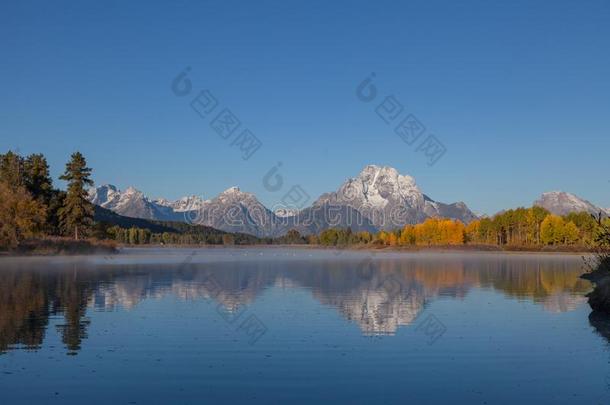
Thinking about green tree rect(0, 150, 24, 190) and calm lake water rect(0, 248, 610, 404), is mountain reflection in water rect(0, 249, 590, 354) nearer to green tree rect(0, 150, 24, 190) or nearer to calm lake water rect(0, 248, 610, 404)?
calm lake water rect(0, 248, 610, 404)

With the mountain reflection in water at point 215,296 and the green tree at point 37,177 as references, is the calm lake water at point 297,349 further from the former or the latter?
the green tree at point 37,177

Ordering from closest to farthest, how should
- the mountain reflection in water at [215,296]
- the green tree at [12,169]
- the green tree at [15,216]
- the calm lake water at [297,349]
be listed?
1. the calm lake water at [297,349]
2. the mountain reflection in water at [215,296]
3. the green tree at [15,216]
4. the green tree at [12,169]

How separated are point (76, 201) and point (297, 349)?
10184 cm

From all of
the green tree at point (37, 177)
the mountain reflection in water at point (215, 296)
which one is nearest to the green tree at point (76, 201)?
the green tree at point (37, 177)

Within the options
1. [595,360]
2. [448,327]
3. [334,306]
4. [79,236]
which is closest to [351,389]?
[595,360]

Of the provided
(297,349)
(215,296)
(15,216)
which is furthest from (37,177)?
(297,349)

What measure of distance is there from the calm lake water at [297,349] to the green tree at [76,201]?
7969 centimetres

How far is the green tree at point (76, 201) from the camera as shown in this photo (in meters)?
112

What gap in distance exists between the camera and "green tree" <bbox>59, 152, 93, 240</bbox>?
11181 centimetres

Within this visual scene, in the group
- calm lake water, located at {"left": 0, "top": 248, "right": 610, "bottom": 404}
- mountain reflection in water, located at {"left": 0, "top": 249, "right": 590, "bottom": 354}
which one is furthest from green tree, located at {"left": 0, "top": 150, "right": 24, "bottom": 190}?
calm lake water, located at {"left": 0, "top": 248, "right": 610, "bottom": 404}

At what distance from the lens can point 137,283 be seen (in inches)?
1738

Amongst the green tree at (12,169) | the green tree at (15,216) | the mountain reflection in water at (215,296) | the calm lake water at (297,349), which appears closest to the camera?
the calm lake water at (297,349)

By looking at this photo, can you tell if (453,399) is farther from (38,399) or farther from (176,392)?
(38,399)

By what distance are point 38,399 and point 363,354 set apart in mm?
9515
